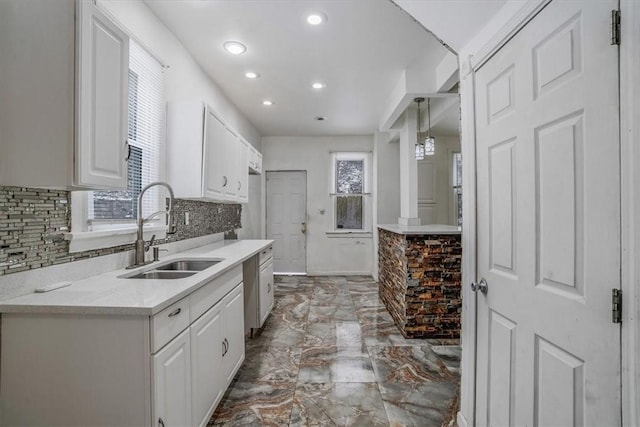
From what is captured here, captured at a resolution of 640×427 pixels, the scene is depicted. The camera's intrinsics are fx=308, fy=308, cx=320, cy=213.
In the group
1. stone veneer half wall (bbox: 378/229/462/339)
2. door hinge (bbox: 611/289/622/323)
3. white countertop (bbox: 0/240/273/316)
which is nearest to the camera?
door hinge (bbox: 611/289/622/323)

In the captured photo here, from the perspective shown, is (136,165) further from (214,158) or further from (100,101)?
(100,101)

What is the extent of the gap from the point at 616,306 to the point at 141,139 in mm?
2632

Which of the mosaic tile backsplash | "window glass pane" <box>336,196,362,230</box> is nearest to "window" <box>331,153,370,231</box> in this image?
"window glass pane" <box>336,196,362,230</box>

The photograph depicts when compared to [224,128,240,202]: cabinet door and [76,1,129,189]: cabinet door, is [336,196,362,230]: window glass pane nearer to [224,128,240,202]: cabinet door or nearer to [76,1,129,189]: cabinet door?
[224,128,240,202]: cabinet door

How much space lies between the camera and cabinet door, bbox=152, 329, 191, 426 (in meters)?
1.22

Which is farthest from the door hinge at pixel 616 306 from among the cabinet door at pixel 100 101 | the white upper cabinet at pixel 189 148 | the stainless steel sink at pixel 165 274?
the white upper cabinet at pixel 189 148

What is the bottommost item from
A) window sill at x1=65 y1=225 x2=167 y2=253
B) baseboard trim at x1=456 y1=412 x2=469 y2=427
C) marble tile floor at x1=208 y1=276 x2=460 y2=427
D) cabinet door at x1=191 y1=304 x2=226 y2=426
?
marble tile floor at x1=208 y1=276 x2=460 y2=427

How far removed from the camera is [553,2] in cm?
105

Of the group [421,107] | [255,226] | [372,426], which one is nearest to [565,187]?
[372,426]

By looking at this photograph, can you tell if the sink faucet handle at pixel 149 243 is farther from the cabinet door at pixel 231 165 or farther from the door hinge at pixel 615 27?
the door hinge at pixel 615 27

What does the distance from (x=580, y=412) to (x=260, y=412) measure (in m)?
1.67

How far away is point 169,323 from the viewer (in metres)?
1.33

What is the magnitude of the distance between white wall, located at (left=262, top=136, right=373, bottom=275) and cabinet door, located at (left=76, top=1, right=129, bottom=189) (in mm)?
4590

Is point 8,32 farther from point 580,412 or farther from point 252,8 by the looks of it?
point 580,412
